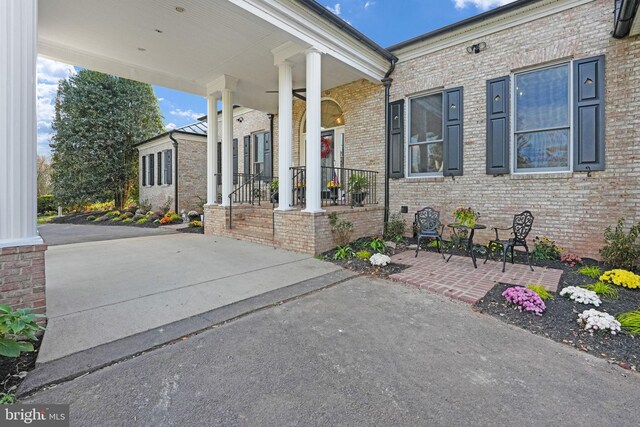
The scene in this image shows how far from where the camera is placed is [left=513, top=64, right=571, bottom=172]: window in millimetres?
5453

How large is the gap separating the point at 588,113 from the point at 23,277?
808 cm

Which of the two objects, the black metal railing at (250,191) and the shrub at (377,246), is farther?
the black metal railing at (250,191)

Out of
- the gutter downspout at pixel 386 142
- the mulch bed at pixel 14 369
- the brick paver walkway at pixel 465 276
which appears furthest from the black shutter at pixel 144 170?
the mulch bed at pixel 14 369

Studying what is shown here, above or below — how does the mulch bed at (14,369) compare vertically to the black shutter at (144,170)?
below

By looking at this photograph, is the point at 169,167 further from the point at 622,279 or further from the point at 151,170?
the point at 622,279

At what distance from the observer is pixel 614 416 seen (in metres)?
1.75

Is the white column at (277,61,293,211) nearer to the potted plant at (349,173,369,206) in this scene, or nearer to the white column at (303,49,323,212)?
the white column at (303,49,323,212)

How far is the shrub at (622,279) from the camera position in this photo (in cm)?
386

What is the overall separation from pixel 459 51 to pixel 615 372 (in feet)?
21.4

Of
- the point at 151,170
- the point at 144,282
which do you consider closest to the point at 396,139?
the point at 144,282

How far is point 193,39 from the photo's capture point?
6.02 meters

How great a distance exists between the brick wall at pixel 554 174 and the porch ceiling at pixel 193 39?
2.22 metres

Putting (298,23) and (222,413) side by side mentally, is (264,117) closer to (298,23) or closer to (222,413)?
(298,23)

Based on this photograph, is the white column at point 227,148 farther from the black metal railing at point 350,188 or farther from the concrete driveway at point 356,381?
the concrete driveway at point 356,381
